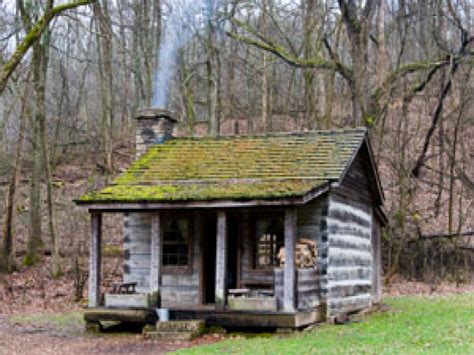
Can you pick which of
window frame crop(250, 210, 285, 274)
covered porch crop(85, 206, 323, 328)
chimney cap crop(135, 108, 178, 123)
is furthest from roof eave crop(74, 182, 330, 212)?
chimney cap crop(135, 108, 178, 123)

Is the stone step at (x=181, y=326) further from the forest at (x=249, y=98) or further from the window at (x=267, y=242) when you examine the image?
the forest at (x=249, y=98)

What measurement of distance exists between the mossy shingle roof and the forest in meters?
Answer: 3.90

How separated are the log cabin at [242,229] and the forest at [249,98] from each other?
4620 millimetres

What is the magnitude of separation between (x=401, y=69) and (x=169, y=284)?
1313 centimetres

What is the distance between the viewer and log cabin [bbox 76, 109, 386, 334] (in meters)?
14.3

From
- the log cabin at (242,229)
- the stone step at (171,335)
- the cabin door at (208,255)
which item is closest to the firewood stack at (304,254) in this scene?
the log cabin at (242,229)

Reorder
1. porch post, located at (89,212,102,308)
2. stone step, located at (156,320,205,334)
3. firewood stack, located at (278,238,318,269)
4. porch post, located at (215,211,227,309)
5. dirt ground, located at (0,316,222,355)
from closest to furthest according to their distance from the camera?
1. dirt ground, located at (0,316,222,355)
2. stone step, located at (156,320,205,334)
3. porch post, located at (215,211,227,309)
4. firewood stack, located at (278,238,318,269)
5. porch post, located at (89,212,102,308)

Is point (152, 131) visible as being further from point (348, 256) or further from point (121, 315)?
point (348, 256)

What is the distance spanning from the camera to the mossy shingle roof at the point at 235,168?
48.3 ft

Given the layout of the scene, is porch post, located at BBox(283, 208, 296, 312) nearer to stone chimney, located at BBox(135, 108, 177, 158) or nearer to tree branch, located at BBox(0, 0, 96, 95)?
stone chimney, located at BBox(135, 108, 177, 158)

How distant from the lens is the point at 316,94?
1225 inches

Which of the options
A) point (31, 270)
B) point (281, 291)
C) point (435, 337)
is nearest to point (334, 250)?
point (281, 291)

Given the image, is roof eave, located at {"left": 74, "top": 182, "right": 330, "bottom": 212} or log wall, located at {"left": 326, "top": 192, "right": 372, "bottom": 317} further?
log wall, located at {"left": 326, "top": 192, "right": 372, "bottom": 317}

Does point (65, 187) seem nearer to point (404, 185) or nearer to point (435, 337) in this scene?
point (404, 185)
